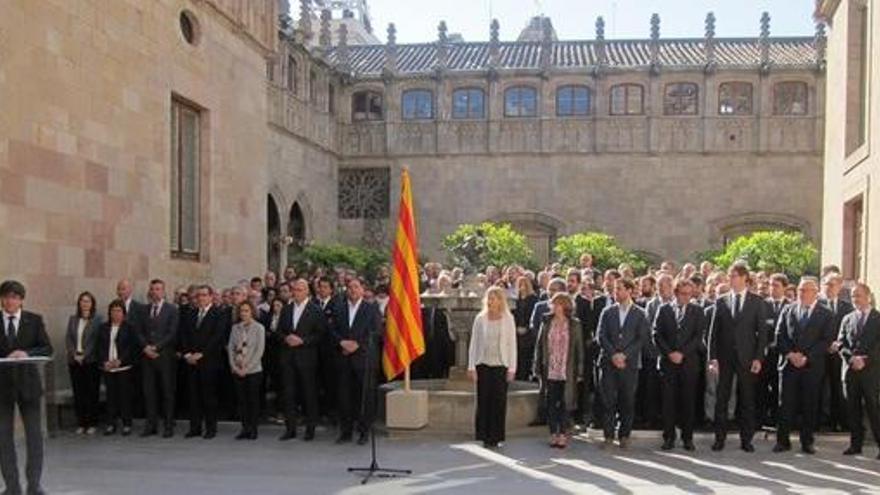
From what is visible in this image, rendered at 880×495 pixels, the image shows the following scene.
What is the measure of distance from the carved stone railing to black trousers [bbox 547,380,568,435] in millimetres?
18283

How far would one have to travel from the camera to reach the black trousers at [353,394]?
35.4 ft

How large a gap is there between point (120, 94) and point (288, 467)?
573 centimetres

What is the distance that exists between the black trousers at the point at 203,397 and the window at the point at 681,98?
2681 centimetres

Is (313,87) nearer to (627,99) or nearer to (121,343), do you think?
(627,99)

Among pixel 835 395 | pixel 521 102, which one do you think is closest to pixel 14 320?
pixel 835 395

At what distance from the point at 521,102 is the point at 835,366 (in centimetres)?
2584

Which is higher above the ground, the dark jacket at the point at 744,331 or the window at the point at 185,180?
the window at the point at 185,180

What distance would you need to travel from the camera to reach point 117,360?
36.5 feet

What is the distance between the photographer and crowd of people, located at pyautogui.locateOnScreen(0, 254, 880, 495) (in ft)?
34.0

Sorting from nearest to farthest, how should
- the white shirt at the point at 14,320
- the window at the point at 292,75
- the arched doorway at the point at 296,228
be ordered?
the white shirt at the point at 14,320 < the window at the point at 292,75 < the arched doorway at the point at 296,228

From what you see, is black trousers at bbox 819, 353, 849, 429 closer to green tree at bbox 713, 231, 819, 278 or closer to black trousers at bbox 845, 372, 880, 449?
black trousers at bbox 845, 372, 880, 449

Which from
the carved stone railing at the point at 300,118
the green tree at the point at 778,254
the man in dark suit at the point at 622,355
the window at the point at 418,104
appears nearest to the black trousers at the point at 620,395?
the man in dark suit at the point at 622,355

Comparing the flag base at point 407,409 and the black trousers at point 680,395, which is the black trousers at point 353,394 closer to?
the flag base at point 407,409

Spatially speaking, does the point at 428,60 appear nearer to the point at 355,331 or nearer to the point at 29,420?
the point at 355,331
